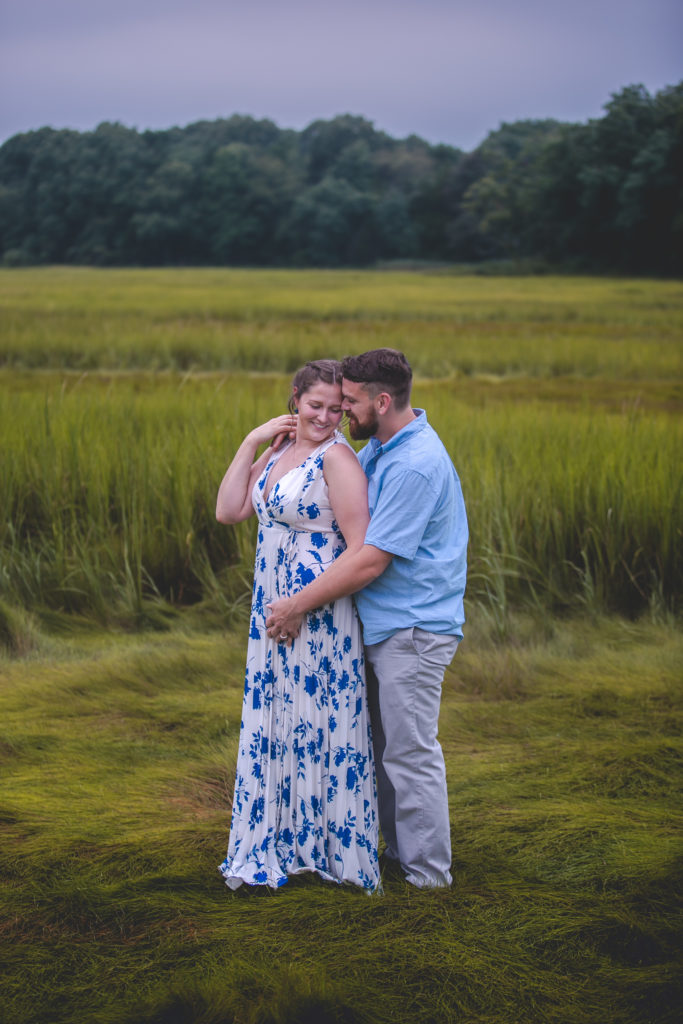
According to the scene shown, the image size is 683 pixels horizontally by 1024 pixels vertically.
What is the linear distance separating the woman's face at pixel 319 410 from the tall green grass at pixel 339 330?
7464 mm

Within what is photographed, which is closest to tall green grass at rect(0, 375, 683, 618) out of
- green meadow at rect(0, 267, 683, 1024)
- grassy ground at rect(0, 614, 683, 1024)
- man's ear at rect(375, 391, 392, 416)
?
green meadow at rect(0, 267, 683, 1024)

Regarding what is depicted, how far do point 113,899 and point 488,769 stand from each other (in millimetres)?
1262

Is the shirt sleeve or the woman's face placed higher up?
the woman's face

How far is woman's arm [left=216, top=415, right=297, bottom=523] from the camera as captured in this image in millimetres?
2205

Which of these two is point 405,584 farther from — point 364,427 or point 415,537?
point 364,427

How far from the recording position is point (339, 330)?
51.2ft

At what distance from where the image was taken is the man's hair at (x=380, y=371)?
1.95 m

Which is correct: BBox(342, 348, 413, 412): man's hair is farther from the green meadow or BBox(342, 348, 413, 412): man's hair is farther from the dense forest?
the dense forest

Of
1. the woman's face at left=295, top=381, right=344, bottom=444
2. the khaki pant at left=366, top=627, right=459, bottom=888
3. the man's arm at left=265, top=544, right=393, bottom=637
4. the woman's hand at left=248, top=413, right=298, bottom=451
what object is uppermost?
the woman's face at left=295, top=381, right=344, bottom=444

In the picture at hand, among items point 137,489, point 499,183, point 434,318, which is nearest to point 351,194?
point 499,183

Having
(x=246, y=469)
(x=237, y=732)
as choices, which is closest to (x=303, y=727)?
(x=246, y=469)

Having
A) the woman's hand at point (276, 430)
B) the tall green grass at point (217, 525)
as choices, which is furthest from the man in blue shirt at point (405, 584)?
the tall green grass at point (217, 525)

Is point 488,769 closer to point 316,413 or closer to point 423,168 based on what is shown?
point 316,413

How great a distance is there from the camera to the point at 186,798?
8.80ft
